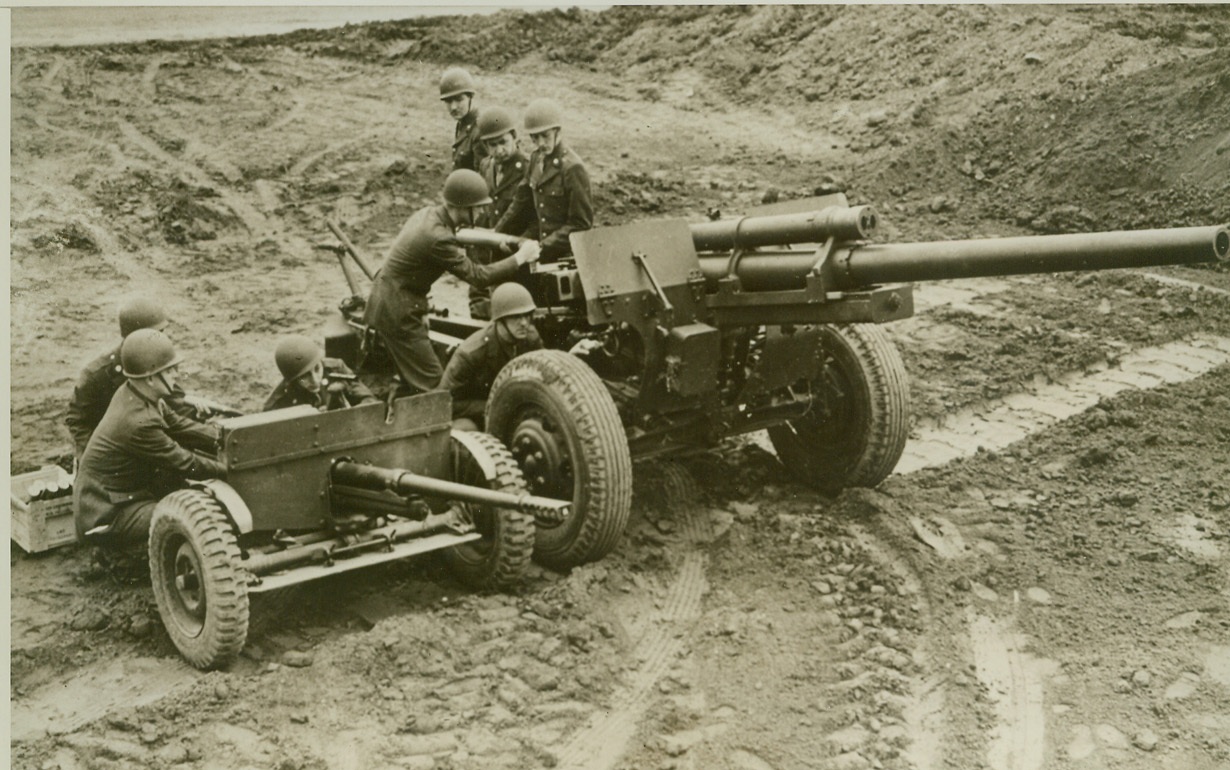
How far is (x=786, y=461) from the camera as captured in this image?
785 cm

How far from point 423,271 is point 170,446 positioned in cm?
205

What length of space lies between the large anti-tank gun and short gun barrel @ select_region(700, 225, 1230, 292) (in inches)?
0.4

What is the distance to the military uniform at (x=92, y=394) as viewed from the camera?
23.0ft

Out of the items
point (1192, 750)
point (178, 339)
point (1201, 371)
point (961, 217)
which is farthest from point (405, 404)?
point (961, 217)

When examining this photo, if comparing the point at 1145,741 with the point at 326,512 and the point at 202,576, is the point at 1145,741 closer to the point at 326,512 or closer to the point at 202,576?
the point at 326,512

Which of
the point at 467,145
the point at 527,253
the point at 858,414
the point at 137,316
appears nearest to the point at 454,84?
the point at 467,145

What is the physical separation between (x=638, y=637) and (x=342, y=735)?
1553mm

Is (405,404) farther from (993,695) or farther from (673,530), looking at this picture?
(993,695)

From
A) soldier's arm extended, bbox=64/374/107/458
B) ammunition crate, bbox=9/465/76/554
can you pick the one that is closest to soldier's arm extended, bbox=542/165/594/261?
soldier's arm extended, bbox=64/374/107/458

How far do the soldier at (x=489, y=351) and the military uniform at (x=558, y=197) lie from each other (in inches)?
27.0

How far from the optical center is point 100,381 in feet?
23.0

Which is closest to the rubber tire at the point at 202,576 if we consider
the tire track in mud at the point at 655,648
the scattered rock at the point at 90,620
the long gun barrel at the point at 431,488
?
the scattered rock at the point at 90,620

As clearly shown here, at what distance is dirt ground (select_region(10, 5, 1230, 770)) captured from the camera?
5590mm

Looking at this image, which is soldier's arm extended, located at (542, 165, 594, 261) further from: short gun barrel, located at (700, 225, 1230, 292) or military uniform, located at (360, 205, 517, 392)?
short gun barrel, located at (700, 225, 1230, 292)
